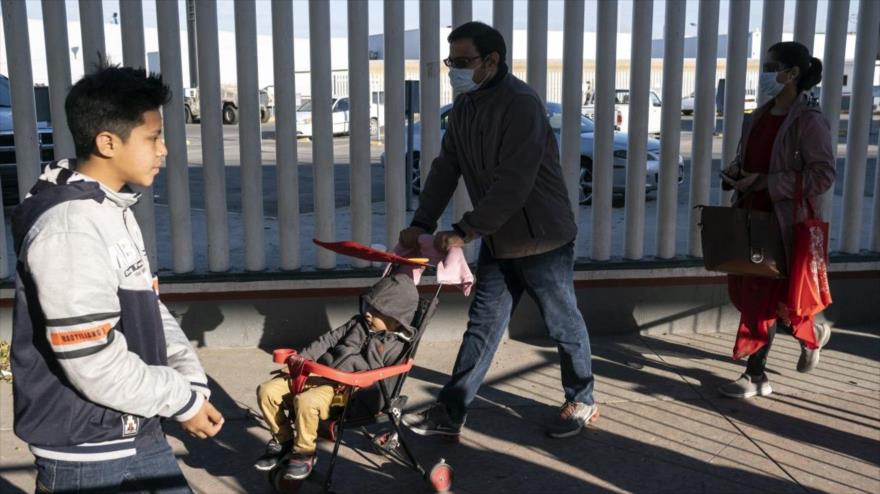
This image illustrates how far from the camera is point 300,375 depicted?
391cm

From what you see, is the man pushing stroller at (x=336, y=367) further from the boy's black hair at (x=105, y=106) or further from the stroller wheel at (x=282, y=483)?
the boy's black hair at (x=105, y=106)

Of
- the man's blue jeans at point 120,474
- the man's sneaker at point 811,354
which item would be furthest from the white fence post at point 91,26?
the man's sneaker at point 811,354

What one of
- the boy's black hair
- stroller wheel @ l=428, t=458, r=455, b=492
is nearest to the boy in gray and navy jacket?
the boy's black hair

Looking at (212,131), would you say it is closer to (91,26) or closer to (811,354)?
(91,26)

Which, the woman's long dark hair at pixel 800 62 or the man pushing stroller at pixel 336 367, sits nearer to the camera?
the man pushing stroller at pixel 336 367

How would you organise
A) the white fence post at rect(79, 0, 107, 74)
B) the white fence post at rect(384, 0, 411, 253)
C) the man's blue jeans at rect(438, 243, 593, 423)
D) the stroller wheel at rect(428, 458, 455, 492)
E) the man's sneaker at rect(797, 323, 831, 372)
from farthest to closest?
the white fence post at rect(384, 0, 411, 253) < the white fence post at rect(79, 0, 107, 74) < the man's sneaker at rect(797, 323, 831, 372) < the man's blue jeans at rect(438, 243, 593, 423) < the stroller wheel at rect(428, 458, 455, 492)

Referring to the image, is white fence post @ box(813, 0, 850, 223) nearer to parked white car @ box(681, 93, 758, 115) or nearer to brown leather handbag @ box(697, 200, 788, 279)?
parked white car @ box(681, 93, 758, 115)

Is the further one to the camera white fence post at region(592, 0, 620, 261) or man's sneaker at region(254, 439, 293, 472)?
white fence post at region(592, 0, 620, 261)

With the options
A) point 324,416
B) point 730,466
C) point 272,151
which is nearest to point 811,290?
point 730,466

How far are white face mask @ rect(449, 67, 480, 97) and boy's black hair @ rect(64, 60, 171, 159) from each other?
2030 mm

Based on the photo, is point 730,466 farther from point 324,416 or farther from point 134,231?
point 134,231

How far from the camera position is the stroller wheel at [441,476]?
4059mm

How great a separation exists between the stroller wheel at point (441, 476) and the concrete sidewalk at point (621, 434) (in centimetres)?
→ 11

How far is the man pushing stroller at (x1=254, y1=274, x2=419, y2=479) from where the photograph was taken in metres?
3.97
